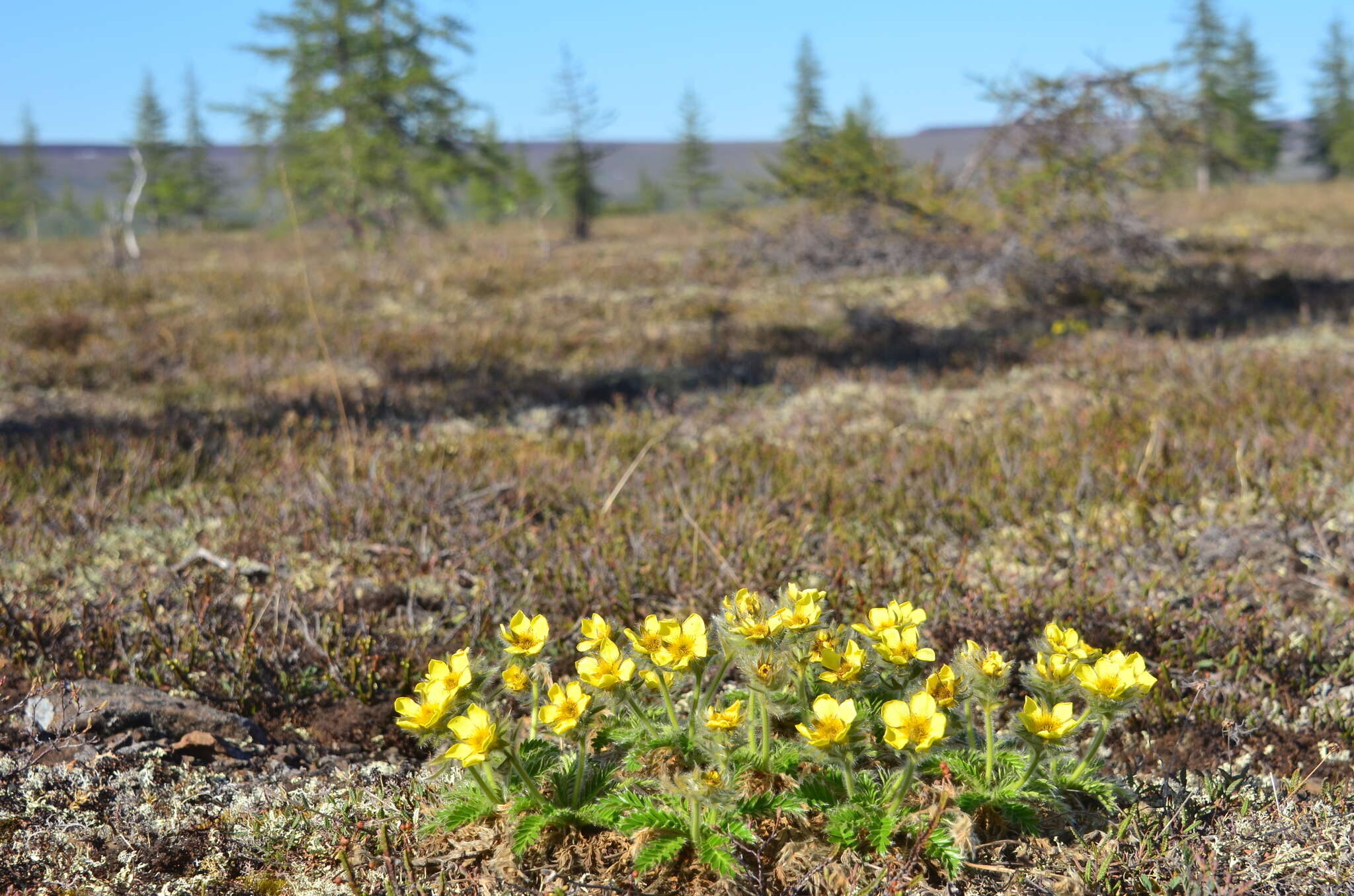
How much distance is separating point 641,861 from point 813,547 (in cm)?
217

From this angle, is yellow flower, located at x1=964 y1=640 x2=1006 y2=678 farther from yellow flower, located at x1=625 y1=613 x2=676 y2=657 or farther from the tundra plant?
yellow flower, located at x1=625 y1=613 x2=676 y2=657

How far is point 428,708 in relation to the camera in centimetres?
169

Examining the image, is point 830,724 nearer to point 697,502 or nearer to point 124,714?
point 124,714

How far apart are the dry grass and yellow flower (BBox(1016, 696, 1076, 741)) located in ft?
1.31

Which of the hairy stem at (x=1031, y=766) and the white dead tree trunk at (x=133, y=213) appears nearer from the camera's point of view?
the hairy stem at (x=1031, y=766)

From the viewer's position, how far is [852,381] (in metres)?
7.12

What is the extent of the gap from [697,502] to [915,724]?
239 cm

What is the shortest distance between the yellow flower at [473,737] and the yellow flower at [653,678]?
34 cm

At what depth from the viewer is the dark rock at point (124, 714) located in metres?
2.36

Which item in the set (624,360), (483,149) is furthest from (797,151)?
(483,149)

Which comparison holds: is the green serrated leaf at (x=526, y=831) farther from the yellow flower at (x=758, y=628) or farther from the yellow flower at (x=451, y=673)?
the yellow flower at (x=758, y=628)

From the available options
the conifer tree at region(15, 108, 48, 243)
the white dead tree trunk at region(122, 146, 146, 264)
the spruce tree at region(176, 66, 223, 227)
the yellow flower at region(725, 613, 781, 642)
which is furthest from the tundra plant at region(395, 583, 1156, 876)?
the conifer tree at region(15, 108, 48, 243)

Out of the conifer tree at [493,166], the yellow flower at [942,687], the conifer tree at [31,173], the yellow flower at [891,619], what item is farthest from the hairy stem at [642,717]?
the conifer tree at [31,173]

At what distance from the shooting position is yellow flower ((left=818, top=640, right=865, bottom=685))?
1.77m
